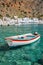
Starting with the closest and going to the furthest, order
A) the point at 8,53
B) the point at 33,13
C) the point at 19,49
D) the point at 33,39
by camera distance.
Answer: the point at 8,53 < the point at 19,49 < the point at 33,39 < the point at 33,13

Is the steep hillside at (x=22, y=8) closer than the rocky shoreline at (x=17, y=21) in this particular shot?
No

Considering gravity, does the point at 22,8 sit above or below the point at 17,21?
above

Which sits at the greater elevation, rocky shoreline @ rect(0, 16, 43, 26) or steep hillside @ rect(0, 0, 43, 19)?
steep hillside @ rect(0, 0, 43, 19)

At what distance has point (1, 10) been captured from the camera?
102812mm

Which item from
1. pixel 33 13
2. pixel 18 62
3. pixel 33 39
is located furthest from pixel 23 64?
pixel 33 13

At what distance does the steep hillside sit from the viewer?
349 ft

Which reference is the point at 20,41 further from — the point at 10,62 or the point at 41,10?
the point at 41,10

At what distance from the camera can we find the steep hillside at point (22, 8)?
10631cm

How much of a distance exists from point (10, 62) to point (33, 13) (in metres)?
102

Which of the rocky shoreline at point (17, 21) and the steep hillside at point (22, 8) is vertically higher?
the steep hillside at point (22, 8)

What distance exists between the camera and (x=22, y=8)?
392ft

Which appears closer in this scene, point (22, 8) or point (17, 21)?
point (17, 21)

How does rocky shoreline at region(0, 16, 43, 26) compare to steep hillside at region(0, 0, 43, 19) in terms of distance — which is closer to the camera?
rocky shoreline at region(0, 16, 43, 26)

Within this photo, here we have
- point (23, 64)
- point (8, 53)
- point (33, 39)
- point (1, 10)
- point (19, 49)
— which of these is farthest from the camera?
point (1, 10)
